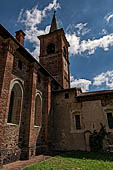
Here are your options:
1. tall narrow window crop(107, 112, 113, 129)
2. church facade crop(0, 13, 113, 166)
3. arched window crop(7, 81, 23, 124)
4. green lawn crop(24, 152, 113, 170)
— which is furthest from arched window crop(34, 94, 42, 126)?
tall narrow window crop(107, 112, 113, 129)

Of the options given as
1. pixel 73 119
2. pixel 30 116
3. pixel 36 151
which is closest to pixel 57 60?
pixel 73 119

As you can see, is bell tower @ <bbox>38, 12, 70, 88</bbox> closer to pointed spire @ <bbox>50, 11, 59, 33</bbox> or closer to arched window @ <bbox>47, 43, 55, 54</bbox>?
arched window @ <bbox>47, 43, 55, 54</bbox>

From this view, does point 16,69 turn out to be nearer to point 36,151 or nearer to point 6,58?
point 6,58

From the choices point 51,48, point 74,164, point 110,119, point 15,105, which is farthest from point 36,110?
point 51,48

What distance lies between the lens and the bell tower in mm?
19703

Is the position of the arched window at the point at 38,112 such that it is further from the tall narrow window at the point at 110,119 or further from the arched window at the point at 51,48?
the arched window at the point at 51,48

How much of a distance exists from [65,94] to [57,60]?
8.38 meters

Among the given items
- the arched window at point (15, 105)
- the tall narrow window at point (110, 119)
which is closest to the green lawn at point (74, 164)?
the arched window at point (15, 105)

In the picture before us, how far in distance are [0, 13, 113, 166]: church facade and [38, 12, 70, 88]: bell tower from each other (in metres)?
3.97

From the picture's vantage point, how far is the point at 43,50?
72.6 ft

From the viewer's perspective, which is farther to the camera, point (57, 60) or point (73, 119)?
point (57, 60)

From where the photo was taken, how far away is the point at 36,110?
38.3ft

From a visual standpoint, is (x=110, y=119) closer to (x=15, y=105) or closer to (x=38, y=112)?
(x=38, y=112)

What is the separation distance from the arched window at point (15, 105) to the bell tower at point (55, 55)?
10318mm
